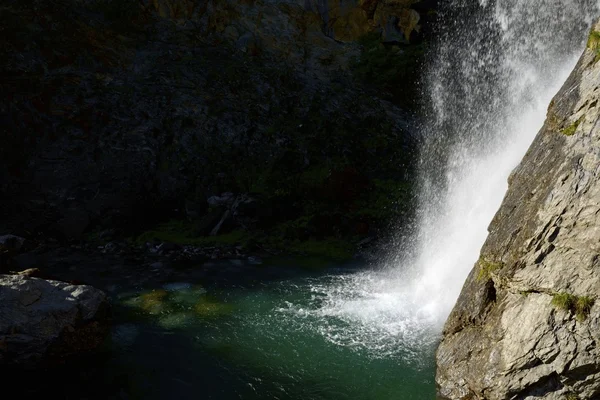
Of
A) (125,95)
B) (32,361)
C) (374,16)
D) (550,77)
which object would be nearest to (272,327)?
(32,361)

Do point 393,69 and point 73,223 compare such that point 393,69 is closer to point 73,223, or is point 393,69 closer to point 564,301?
point 73,223

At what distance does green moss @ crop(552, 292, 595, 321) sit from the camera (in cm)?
578

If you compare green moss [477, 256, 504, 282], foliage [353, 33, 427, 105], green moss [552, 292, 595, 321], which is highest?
foliage [353, 33, 427, 105]

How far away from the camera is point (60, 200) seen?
1648 centimetres

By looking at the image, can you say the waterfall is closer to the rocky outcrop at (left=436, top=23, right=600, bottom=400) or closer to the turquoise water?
the turquoise water

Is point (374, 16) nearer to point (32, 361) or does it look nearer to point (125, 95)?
point (125, 95)

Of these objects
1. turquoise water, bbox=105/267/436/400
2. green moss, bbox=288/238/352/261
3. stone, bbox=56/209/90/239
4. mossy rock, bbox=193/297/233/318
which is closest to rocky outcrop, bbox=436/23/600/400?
turquoise water, bbox=105/267/436/400

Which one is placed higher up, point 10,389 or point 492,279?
point 492,279

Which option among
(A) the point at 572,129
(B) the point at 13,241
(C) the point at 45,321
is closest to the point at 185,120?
(B) the point at 13,241

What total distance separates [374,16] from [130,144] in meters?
14.9

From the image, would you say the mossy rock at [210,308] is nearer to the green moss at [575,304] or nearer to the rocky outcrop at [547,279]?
the rocky outcrop at [547,279]

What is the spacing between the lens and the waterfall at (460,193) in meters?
9.68

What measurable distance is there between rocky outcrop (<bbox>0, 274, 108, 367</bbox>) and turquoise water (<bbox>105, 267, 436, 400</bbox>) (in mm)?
662

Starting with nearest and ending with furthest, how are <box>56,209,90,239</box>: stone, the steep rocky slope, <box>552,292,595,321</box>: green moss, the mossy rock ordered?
<box>552,292,595,321</box>: green moss < the mossy rock < <box>56,209,90,239</box>: stone < the steep rocky slope
